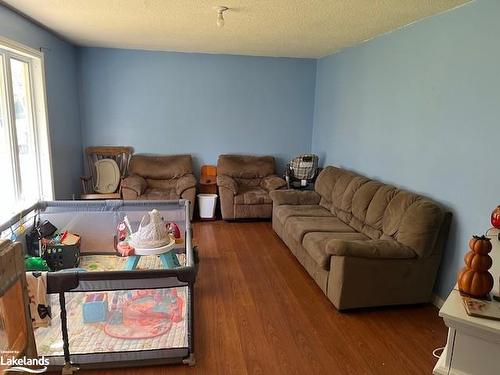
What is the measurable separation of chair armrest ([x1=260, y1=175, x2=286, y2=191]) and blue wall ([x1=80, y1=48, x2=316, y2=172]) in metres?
0.60

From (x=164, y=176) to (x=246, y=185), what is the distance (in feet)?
4.07

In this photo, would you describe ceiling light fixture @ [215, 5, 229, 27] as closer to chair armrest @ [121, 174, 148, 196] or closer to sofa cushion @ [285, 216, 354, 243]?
sofa cushion @ [285, 216, 354, 243]

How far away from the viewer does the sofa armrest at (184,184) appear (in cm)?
503

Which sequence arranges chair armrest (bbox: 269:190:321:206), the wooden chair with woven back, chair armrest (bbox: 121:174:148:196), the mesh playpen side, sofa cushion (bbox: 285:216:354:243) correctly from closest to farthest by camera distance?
the mesh playpen side → sofa cushion (bbox: 285:216:354:243) → chair armrest (bbox: 269:190:321:206) → chair armrest (bbox: 121:174:148:196) → the wooden chair with woven back

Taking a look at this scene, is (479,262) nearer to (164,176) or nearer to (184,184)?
(184,184)

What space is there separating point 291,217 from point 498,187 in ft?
6.53

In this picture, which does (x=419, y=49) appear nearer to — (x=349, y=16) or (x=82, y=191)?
(x=349, y=16)

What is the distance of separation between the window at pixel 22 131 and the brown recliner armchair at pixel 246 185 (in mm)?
2200

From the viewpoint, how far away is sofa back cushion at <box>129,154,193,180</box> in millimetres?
5320

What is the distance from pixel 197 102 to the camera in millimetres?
5547

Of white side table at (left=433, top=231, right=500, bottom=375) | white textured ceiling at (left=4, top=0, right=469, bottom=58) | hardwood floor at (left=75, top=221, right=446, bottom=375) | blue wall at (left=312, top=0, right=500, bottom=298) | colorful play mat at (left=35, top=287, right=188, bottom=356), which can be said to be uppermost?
white textured ceiling at (left=4, top=0, right=469, bottom=58)

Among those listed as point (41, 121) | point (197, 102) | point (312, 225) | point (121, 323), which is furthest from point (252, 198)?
point (121, 323)

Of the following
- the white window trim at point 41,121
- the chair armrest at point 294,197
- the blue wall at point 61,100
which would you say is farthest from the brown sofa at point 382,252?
the blue wall at point 61,100

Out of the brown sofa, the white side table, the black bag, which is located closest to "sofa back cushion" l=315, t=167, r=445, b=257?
the brown sofa
